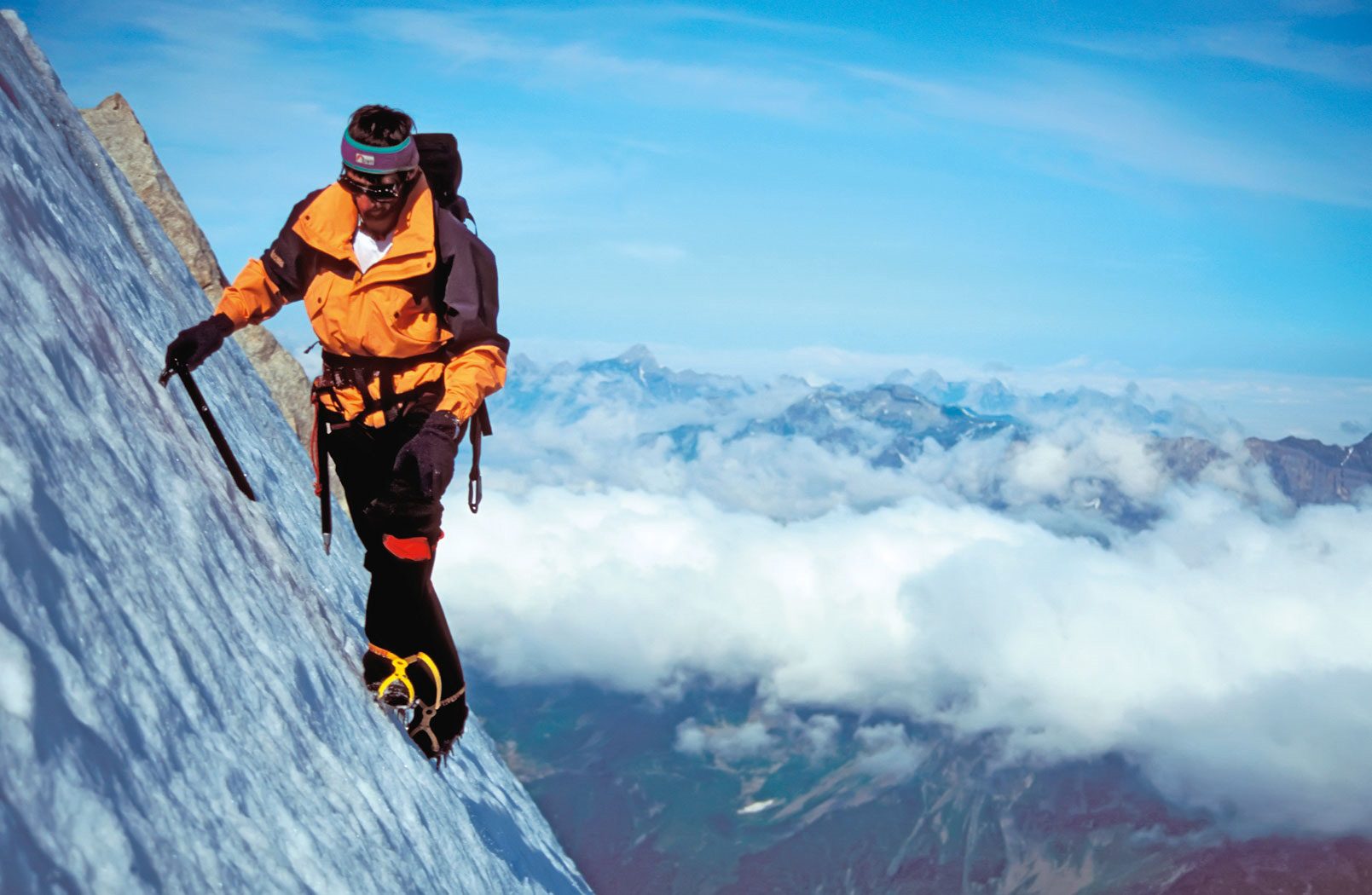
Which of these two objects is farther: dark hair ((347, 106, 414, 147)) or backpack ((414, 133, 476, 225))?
backpack ((414, 133, 476, 225))

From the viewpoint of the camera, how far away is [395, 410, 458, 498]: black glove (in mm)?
5758

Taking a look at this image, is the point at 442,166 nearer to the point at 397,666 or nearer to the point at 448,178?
the point at 448,178

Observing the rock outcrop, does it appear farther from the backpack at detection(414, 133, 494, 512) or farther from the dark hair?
the dark hair

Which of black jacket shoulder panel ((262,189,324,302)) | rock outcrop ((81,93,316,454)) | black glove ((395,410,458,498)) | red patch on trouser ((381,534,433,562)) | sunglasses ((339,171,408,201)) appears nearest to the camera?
black glove ((395,410,458,498))

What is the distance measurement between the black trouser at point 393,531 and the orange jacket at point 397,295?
251 millimetres

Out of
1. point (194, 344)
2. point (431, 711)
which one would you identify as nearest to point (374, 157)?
point (194, 344)

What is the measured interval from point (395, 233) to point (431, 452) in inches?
58.3

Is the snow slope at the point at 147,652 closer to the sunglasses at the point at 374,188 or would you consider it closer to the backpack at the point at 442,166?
the sunglasses at the point at 374,188

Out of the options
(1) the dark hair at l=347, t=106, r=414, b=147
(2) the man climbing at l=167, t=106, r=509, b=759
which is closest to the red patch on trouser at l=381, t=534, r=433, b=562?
(2) the man climbing at l=167, t=106, r=509, b=759

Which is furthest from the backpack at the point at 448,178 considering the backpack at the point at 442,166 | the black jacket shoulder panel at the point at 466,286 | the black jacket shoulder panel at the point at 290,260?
the black jacket shoulder panel at the point at 290,260

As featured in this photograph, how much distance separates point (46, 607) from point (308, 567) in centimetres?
596

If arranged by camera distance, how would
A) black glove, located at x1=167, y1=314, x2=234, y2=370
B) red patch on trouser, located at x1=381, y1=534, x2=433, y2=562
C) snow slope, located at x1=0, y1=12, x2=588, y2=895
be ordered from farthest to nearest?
red patch on trouser, located at x1=381, y1=534, x2=433, y2=562, black glove, located at x1=167, y1=314, x2=234, y2=370, snow slope, located at x1=0, y1=12, x2=588, y2=895

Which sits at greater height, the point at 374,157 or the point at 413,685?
the point at 374,157

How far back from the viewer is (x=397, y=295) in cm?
611
